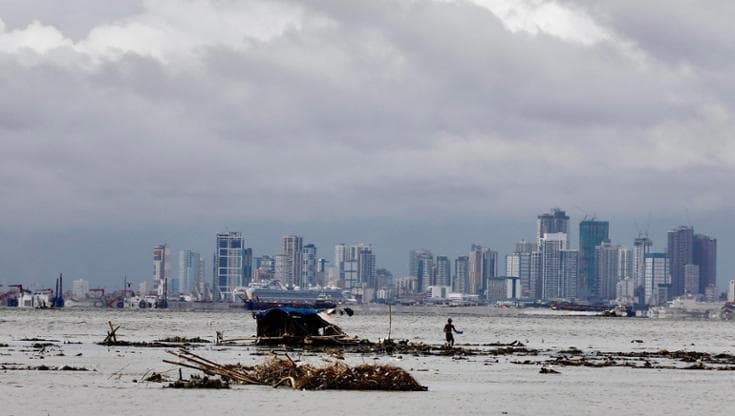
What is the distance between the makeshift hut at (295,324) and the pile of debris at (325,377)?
36.4 metres

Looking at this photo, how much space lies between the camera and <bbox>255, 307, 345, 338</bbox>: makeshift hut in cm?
8900

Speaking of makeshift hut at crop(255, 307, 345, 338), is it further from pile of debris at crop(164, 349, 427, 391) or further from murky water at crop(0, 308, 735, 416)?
pile of debris at crop(164, 349, 427, 391)

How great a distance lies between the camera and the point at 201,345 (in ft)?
292

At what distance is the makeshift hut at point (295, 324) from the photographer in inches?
3504

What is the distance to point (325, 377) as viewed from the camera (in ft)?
166

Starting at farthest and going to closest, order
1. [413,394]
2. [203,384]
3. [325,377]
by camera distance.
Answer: [203,384], [325,377], [413,394]

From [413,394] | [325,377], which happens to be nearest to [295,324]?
[325,377]

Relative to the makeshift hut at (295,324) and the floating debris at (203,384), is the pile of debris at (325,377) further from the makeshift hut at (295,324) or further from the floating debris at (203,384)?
the makeshift hut at (295,324)

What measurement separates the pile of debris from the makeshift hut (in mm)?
36364

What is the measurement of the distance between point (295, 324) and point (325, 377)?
128ft

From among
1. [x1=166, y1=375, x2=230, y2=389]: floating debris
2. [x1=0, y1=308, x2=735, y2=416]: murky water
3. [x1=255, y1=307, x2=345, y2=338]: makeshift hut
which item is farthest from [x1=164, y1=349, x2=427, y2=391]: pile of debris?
[x1=255, y1=307, x2=345, y2=338]: makeshift hut

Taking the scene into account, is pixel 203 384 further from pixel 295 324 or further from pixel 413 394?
pixel 295 324

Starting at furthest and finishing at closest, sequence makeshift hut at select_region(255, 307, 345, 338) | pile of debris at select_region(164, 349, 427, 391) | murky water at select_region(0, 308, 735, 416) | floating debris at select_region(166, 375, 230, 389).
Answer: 1. makeshift hut at select_region(255, 307, 345, 338)
2. floating debris at select_region(166, 375, 230, 389)
3. pile of debris at select_region(164, 349, 427, 391)
4. murky water at select_region(0, 308, 735, 416)

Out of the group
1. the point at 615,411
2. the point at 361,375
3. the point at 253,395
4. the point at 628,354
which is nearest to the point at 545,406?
the point at 615,411
